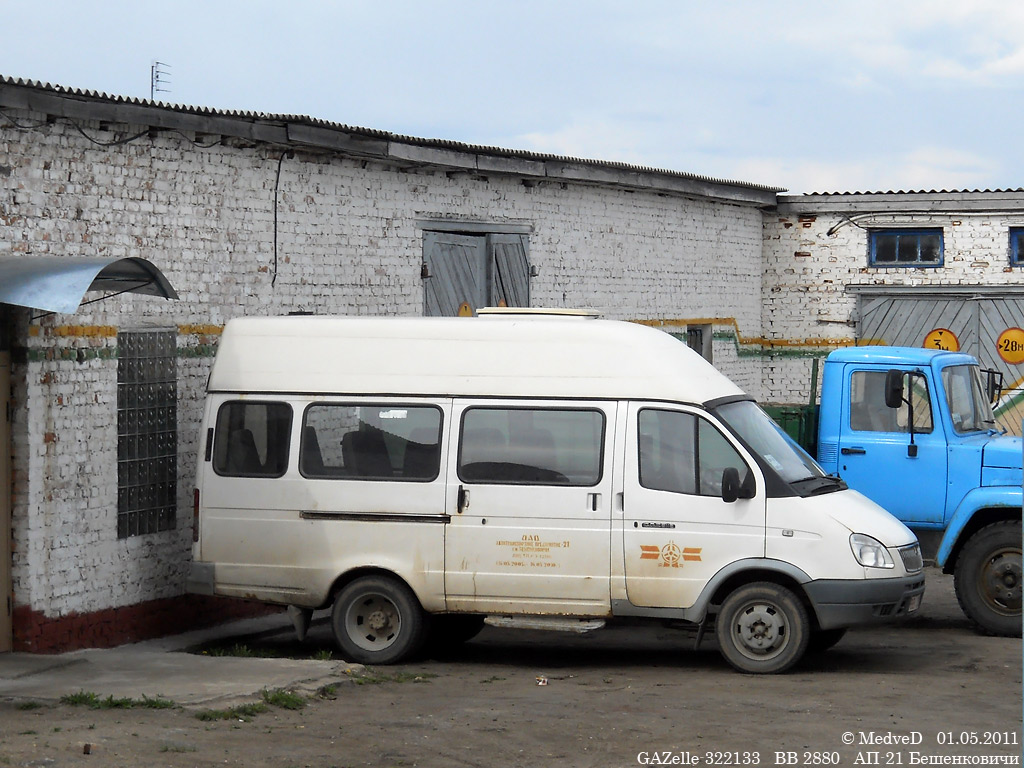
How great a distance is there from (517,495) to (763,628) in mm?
1913

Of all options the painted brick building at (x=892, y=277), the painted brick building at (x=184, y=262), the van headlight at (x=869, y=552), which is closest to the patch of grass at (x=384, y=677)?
the painted brick building at (x=184, y=262)

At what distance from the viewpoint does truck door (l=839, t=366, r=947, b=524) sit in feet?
38.7

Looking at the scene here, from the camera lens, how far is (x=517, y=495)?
33.0 ft

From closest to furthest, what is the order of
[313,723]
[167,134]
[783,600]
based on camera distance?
[313,723] < [783,600] < [167,134]

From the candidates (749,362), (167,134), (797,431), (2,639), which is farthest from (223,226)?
(749,362)

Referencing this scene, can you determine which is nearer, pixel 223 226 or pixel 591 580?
pixel 591 580

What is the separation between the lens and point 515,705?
8.91 metres

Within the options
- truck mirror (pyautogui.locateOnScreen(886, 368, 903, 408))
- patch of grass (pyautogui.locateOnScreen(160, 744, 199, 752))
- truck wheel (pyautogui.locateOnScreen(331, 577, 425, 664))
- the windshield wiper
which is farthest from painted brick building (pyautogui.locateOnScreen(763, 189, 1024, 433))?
patch of grass (pyautogui.locateOnScreen(160, 744, 199, 752))

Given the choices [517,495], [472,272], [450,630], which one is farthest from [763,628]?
→ [472,272]

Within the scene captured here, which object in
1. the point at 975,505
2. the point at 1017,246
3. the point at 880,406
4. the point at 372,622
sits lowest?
the point at 372,622

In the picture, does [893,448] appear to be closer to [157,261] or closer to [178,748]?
[157,261]

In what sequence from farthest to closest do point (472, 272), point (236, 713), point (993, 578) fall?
1. point (472, 272)
2. point (993, 578)
3. point (236, 713)

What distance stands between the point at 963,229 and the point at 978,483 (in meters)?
10.4

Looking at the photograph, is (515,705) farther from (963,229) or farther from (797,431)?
(963,229)
